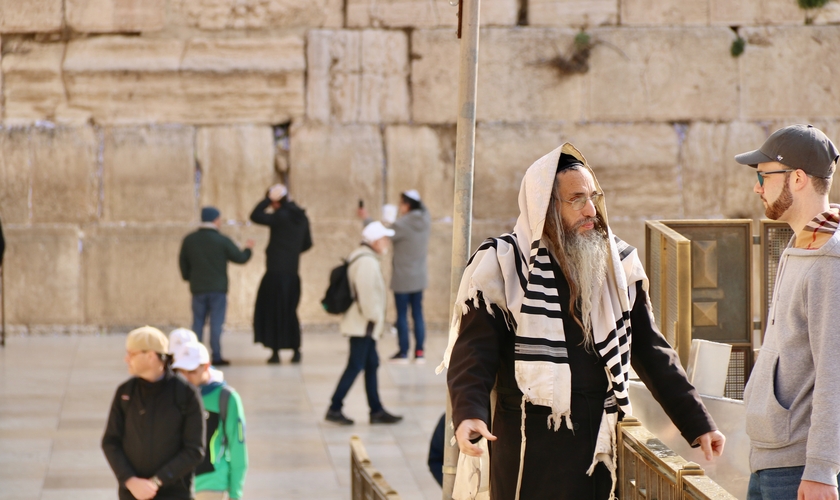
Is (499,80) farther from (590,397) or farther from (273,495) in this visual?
(590,397)

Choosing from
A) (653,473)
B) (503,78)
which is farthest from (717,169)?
(653,473)

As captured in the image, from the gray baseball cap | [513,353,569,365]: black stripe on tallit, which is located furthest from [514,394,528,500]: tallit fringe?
the gray baseball cap

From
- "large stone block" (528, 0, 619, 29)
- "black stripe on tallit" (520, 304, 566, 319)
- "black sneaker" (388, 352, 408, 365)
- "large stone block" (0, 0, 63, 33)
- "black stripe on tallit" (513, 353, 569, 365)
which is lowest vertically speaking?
"black sneaker" (388, 352, 408, 365)

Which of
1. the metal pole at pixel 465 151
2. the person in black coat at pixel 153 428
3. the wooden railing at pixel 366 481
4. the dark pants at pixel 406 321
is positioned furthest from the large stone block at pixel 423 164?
the metal pole at pixel 465 151

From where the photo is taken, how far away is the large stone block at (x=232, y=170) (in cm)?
1205

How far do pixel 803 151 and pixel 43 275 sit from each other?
10.1 m

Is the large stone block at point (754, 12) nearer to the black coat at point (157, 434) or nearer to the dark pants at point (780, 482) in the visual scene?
the black coat at point (157, 434)

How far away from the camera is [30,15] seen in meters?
11.9

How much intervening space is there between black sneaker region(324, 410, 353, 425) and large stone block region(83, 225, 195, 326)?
14.0 feet

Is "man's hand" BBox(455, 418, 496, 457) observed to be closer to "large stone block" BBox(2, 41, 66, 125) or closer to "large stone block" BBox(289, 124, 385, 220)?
"large stone block" BBox(289, 124, 385, 220)

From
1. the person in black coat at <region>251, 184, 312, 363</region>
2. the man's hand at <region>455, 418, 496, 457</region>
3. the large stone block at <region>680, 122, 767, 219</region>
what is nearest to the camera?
the man's hand at <region>455, 418, 496, 457</region>

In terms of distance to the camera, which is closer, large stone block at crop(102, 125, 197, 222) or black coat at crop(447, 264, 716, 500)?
black coat at crop(447, 264, 716, 500)

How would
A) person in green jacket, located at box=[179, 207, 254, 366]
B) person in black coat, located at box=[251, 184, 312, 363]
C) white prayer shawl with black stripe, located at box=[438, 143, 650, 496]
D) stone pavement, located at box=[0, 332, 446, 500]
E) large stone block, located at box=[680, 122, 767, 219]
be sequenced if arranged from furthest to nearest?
large stone block, located at box=[680, 122, 767, 219], person in black coat, located at box=[251, 184, 312, 363], person in green jacket, located at box=[179, 207, 254, 366], stone pavement, located at box=[0, 332, 446, 500], white prayer shawl with black stripe, located at box=[438, 143, 650, 496]

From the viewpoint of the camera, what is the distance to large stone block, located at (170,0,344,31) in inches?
474
